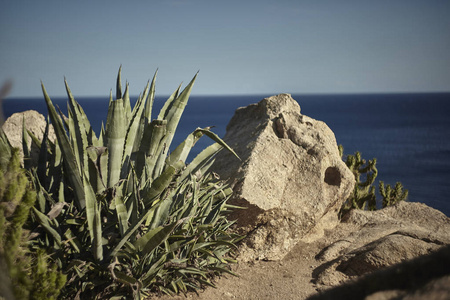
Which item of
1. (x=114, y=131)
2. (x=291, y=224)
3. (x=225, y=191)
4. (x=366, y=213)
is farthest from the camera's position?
(x=366, y=213)

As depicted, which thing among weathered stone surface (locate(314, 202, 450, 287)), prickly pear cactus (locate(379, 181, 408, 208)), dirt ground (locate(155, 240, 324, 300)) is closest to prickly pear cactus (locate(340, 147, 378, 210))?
prickly pear cactus (locate(379, 181, 408, 208))

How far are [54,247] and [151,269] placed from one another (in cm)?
79

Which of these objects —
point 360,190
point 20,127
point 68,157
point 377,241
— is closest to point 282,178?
point 377,241

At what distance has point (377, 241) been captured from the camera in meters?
4.61

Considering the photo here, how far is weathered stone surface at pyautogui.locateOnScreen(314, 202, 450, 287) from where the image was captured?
167 inches

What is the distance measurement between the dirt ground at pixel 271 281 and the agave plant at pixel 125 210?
0.16 m

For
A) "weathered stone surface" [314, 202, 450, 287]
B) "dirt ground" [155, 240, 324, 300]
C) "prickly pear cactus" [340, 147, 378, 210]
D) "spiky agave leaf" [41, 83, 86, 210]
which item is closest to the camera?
"spiky agave leaf" [41, 83, 86, 210]

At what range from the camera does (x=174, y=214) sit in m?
3.64

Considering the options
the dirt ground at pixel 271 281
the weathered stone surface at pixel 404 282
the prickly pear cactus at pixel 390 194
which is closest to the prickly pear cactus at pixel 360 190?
the prickly pear cactus at pixel 390 194

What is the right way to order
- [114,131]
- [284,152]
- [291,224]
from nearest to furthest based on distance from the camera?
[114,131] → [291,224] → [284,152]

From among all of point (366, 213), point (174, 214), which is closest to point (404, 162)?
point (366, 213)

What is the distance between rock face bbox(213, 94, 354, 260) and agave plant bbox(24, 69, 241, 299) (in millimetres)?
690

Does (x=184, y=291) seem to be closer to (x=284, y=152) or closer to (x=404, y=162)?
(x=284, y=152)

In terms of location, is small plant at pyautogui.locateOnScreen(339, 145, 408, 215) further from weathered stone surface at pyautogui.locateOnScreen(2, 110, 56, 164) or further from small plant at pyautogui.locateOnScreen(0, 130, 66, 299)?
small plant at pyautogui.locateOnScreen(0, 130, 66, 299)
